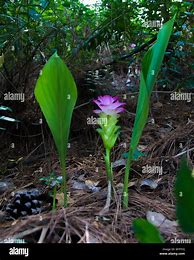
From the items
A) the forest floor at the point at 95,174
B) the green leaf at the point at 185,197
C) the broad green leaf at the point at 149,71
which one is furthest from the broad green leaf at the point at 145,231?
the broad green leaf at the point at 149,71

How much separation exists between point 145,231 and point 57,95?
46cm

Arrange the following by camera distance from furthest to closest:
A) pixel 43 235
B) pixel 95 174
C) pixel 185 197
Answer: pixel 95 174
pixel 43 235
pixel 185 197

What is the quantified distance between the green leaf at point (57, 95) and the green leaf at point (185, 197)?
438mm

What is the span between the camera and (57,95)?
74 centimetres

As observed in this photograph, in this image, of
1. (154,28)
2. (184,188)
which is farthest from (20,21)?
(184,188)

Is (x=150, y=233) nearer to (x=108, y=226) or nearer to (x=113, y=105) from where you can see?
(x=108, y=226)

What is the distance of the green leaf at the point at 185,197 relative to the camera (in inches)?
12.7

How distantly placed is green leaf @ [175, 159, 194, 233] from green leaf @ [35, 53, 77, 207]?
1.44 feet

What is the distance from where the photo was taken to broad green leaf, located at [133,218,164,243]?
344mm

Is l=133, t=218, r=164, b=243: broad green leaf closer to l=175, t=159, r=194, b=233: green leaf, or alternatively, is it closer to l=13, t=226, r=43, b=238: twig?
l=175, t=159, r=194, b=233: green leaf

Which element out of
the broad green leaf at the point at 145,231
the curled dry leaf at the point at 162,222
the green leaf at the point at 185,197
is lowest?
the curled dry leaf at the point at 162,222

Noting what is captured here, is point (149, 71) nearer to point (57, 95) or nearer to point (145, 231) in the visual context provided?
point (57, 95)

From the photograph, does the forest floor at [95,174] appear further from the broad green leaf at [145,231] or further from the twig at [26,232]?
the broad green leaf at [145,231]

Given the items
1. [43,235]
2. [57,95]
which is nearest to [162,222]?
[43,235]
